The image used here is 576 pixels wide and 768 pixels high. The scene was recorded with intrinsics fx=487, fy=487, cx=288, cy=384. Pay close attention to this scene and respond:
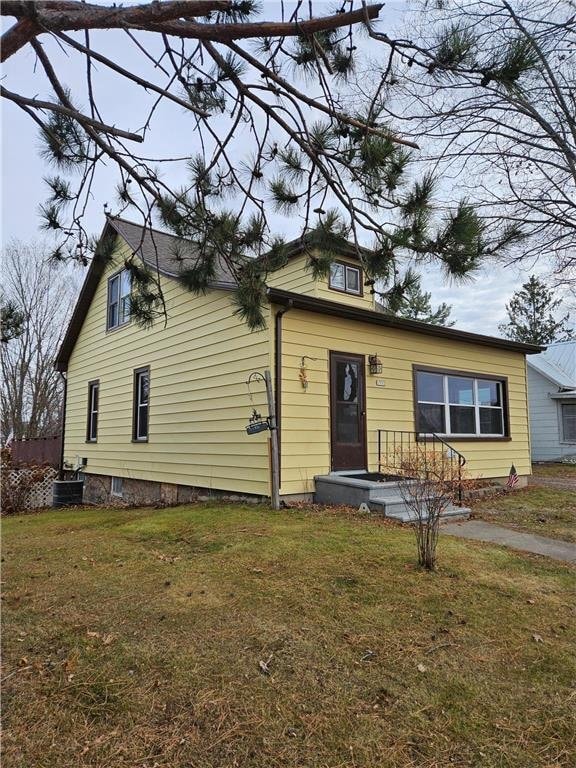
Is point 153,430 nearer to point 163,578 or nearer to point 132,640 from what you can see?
point 163,578

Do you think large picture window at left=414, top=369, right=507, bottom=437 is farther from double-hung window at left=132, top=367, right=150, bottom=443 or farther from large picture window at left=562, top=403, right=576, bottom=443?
large picture window at left=562, top=403, right=576, bottom=443

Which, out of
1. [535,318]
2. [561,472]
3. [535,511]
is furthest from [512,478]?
[535,318]

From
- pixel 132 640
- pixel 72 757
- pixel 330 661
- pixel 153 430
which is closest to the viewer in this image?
pixel 72 757

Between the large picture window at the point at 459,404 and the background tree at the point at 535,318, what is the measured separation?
77.0 feet

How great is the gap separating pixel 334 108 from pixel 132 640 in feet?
12.9

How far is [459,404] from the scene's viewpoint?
10242 mm

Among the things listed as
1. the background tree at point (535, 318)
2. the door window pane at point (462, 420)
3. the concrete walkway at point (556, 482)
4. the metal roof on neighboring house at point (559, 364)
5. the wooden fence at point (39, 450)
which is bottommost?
the concrete walkway at point (556, 482)

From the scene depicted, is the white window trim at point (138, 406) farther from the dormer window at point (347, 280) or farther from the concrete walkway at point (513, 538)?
the concrete walkway at point (513, 538)

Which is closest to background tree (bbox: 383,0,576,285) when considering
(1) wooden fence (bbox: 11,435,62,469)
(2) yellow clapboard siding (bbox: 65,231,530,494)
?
(2) yellow clapboard siding (bbox: 65,231,530,494)

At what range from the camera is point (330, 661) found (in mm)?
2682

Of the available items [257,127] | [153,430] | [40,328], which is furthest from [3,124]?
[40,328]

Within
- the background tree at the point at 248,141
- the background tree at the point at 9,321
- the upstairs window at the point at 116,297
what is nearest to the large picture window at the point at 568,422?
the upstairs window at the point at 116,297

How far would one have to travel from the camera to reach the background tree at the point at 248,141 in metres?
3.17

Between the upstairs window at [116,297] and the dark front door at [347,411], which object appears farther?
the upstairs window at [116,297]
